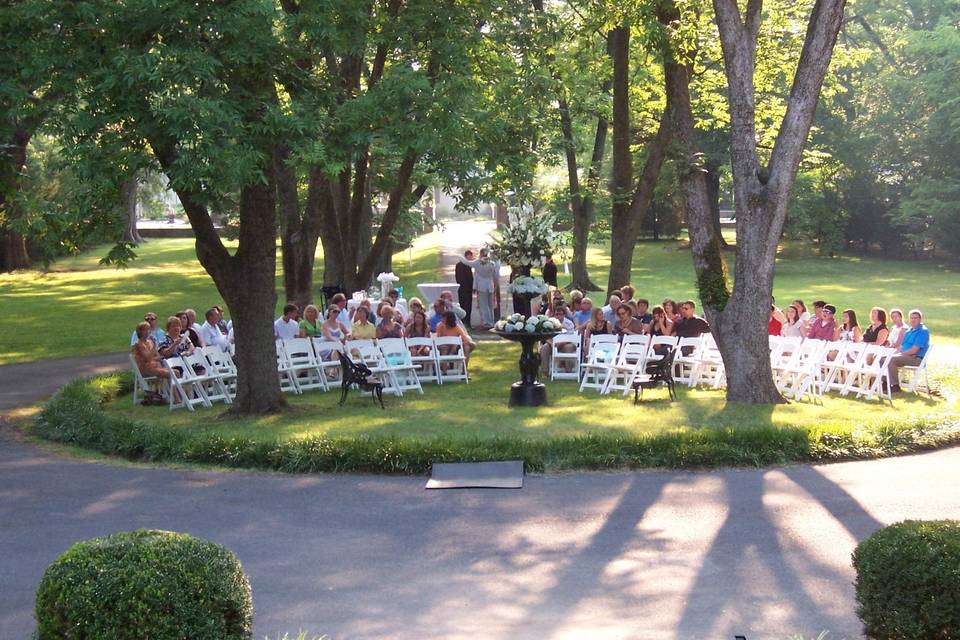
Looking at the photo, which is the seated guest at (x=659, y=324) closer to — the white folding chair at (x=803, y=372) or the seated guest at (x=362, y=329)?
the white folding chair at (x=803, y=372)

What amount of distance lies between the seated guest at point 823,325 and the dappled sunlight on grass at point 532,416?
5.48 ft

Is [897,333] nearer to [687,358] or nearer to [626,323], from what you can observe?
[687,358]

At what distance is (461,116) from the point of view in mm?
16891

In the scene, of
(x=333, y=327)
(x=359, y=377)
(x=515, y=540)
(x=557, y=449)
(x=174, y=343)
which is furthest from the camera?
(x=333, y=327)

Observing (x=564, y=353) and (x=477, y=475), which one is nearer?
(x=477, y=475)

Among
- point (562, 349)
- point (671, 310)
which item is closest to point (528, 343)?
point (562, 349)

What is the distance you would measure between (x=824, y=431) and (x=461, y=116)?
24.8 ft

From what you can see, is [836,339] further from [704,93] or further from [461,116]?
[704,93]

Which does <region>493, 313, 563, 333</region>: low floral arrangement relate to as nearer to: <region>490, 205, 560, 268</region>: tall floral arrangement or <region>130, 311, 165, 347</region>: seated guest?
<region>490, 205, 560, 268</region>: tall floral arrangement

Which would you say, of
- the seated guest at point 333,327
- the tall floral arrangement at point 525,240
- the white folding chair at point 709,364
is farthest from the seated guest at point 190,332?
the white folding chair at point 709,364

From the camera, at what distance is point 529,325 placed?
1581 centimetres

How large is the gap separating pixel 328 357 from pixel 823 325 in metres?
8.69

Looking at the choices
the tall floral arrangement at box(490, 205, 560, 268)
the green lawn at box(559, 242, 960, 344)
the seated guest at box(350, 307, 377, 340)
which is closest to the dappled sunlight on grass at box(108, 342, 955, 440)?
the seated guest at box(350, 307, 377, 340)

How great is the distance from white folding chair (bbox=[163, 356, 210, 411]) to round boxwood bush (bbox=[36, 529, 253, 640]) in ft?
37.3
